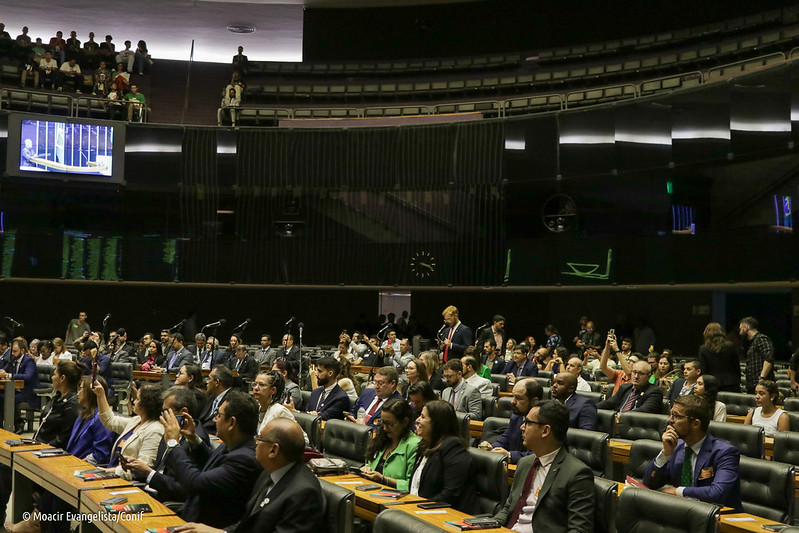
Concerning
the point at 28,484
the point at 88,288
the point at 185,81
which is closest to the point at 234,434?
the point at 28,484

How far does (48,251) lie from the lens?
17828 millimetres

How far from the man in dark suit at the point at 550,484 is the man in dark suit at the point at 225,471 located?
4.08ft

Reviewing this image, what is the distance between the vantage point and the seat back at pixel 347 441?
5.65 metres

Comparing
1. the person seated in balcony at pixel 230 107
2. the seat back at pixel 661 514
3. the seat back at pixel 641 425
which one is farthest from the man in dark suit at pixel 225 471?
the person seated in balcony at pixel 230 107

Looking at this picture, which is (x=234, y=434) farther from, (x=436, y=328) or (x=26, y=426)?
(x=436, y=328)

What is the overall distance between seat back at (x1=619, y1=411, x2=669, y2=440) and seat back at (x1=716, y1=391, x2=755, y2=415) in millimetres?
1456

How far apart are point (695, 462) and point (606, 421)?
6.48 ft

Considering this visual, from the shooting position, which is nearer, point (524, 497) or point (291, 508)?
point (291, 508)

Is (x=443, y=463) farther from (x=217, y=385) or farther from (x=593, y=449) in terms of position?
(x=217, y=385)

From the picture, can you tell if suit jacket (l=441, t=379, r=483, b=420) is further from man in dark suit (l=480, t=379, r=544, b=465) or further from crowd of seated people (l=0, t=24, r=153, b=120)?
crowd of seated people (l=0, t=24, r=153, b=120)

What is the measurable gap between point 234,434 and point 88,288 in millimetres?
17449

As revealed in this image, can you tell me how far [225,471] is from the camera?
12.7 ft

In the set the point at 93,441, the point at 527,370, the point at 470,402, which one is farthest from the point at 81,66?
the point at 93,441

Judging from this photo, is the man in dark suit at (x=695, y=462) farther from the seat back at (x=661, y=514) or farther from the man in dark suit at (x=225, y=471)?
the man in dark suit at (x=225, y=471)
